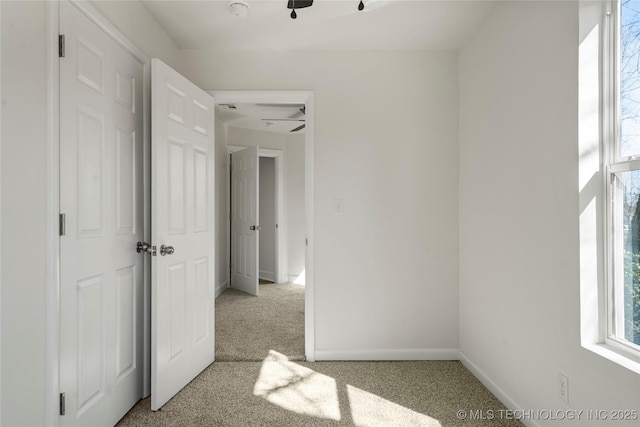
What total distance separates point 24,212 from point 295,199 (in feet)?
15.2

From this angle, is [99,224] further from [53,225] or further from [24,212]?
[24,212]

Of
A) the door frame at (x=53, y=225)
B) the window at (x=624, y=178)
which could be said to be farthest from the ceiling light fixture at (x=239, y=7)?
the window at (x=624, y=178)

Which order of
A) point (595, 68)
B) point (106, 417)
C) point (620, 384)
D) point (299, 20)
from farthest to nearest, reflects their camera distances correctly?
point (299, 20) → point (106, 417) → point (595, 68) → point (620, 384)

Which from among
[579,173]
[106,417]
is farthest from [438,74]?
[106,417]

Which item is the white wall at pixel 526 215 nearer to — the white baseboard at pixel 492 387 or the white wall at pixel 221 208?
the white baseboard at pixel 492 387

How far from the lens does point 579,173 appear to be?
1.56m

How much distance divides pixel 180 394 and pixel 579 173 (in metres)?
2.49

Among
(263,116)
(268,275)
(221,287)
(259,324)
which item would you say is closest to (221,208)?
(221,287)

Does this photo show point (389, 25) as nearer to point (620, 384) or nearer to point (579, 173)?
point (579, 173)

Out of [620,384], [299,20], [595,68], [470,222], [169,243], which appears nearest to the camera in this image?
[620,384]

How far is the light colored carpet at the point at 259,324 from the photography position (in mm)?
2916

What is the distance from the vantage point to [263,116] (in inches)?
188

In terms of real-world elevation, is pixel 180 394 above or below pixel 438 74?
below

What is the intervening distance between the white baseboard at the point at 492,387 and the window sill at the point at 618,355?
603 millimetres
